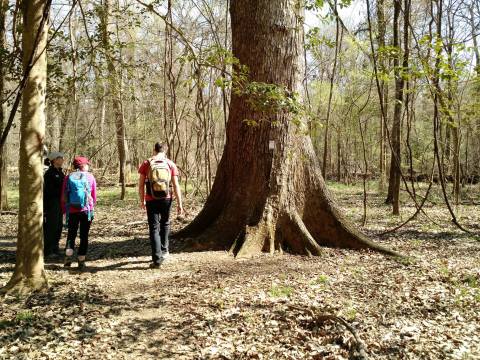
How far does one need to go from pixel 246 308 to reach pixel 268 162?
2.80 metres

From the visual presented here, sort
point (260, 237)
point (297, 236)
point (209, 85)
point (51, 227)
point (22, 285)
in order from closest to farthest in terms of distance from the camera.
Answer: point (22, 285) → point (260, 237) → point (297, 236) → point (51, 227) → point (209, 85)

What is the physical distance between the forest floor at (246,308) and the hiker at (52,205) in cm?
52

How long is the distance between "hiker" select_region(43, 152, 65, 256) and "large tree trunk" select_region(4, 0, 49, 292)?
6.91 feet

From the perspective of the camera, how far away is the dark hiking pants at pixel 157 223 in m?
6.04

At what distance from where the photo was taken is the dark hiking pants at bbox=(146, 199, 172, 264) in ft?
19.8

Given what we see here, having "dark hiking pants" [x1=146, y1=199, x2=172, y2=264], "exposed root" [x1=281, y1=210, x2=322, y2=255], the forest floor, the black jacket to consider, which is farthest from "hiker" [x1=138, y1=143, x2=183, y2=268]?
"exposed root" [x1=281, y1=210, x2=322, y2=255]

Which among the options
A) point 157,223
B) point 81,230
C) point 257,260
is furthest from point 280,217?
point 81,230

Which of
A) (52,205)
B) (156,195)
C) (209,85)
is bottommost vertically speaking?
(52,205)

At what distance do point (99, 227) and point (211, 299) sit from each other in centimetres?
629

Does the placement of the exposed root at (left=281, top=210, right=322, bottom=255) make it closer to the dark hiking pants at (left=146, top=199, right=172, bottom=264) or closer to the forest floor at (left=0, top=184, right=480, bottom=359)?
the forest floor at (left=0, top=184, right=480, bottom=359)

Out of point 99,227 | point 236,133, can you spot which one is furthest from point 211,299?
point 99,227

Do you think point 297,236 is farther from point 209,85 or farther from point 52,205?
point 209,85

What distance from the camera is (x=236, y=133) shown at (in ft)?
23.2

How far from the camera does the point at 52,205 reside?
7008 millimetres
